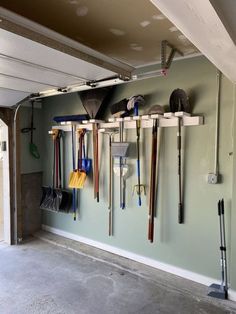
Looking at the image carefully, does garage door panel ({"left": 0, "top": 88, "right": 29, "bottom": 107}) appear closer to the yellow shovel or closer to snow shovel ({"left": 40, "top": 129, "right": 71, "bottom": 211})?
snow shovel ({"left": 40, "top": 129, "right": 71, "bottom": 211})

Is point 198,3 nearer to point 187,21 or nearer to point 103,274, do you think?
point 187,21

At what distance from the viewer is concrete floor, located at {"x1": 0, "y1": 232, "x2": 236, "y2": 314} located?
2475mm

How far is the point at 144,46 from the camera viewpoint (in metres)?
2.61

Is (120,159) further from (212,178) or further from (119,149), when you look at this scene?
(212,178)

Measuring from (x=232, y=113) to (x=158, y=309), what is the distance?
1917 millimetres

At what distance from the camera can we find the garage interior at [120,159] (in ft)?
6.51

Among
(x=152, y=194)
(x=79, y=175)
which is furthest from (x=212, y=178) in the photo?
(x=79, y=175)

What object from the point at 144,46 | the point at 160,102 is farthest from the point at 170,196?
the point at 144,46

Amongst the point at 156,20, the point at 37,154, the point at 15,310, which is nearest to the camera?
the point at 156,20

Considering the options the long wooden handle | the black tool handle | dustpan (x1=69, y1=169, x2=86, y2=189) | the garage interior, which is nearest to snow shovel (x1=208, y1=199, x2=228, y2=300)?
the garage interior

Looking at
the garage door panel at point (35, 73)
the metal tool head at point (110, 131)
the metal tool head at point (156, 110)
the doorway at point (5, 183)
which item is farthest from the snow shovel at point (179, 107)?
the doorway at point (5, 183)

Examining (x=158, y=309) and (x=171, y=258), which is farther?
(x=171, y=258)

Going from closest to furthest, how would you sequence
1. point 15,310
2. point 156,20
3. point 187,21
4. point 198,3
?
point 198,3 → point 187,21 → point 156,20 → point 15,310

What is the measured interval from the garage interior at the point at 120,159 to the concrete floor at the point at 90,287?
0.02m
